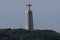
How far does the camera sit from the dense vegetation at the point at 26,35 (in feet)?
83.6

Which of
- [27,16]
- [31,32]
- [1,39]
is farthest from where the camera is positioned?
[27,16]

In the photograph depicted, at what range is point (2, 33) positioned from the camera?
1018 inches

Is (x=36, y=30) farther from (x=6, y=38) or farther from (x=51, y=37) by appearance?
(x=6, y=38)

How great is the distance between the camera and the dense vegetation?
25.5 metres

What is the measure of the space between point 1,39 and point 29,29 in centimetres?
410

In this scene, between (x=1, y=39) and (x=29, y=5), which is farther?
(x=29, y=5)

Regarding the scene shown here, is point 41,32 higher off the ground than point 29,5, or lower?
lower

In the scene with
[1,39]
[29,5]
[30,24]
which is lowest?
[1,39]

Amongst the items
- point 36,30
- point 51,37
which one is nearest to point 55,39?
point 51,37

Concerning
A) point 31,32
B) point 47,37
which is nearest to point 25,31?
point 31,32

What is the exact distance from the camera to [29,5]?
28.5m

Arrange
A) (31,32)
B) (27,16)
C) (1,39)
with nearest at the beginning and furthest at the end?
(1,39)
(31,32)
(27,16)

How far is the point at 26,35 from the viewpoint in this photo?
26.2m

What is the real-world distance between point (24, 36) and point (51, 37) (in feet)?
9.26
